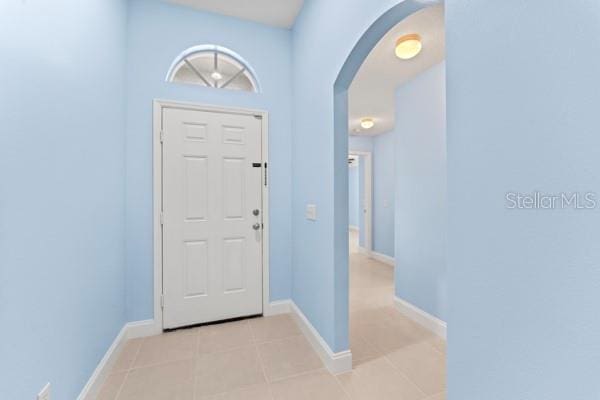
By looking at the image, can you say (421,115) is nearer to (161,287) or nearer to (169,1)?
(169,1)

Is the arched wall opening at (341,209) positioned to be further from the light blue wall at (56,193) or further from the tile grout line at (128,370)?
the light blue wall at (56,193)

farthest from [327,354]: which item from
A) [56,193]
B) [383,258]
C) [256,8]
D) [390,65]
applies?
[383,258]

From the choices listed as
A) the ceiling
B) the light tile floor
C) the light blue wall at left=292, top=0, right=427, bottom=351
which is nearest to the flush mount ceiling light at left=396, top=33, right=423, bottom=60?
the ceiling

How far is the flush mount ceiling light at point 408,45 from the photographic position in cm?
204

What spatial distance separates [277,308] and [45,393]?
1.71m

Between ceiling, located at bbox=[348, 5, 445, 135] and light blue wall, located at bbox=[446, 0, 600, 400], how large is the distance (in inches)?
48.9

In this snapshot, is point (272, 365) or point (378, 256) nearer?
point (272, 365)

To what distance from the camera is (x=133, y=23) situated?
2145 millimetres

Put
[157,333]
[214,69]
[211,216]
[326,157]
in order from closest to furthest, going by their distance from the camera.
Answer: [326,157]
[157,333]
[211,216]
[214,69]

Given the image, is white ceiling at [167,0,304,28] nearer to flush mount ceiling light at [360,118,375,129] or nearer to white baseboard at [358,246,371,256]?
flush mount ceiling light at [360,118,375,129]

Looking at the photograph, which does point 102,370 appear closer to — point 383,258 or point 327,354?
point 327,354

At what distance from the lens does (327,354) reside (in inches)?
69.2

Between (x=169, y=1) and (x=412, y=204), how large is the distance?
295 centimetres

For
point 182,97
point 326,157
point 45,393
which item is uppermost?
point 182,97
